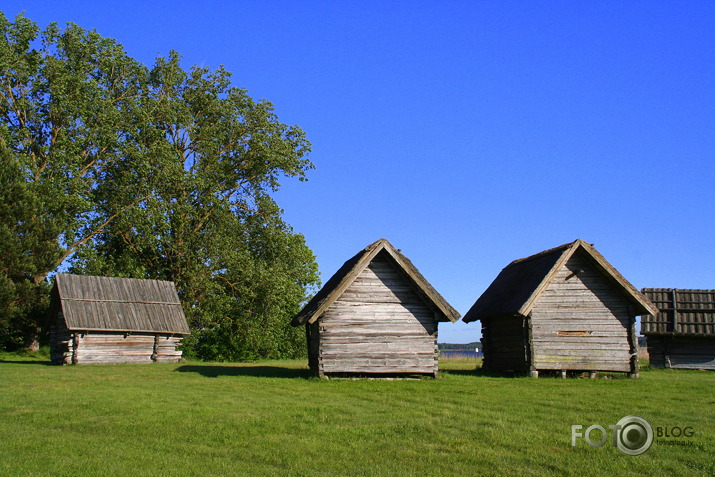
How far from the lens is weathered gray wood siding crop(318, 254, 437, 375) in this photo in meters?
24.3

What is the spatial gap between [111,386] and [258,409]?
817cm

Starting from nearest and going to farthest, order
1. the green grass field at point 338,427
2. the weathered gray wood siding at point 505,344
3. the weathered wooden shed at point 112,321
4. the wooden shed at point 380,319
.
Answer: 1. the green grass field at point 338,427
2. the wooden shed at point 380,319
3. the weathered gray wood siding at point 505,344
4. the weathered wooden shed at point 112,321

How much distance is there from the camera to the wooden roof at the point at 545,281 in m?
25.5

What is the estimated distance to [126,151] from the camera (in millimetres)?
42156

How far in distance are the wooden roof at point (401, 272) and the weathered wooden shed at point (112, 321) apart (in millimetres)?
13548

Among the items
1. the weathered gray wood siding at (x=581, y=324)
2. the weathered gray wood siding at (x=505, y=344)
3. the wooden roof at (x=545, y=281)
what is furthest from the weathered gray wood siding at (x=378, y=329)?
the weathered gray wood siding at (x=581, y=324)

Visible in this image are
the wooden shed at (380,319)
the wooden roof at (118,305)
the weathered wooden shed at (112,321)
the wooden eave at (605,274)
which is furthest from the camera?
the wooden roof at (118,305)

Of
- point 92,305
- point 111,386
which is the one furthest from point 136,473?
point 92,305

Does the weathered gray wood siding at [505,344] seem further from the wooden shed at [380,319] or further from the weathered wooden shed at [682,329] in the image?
the weathered wooden shed at [682,329]

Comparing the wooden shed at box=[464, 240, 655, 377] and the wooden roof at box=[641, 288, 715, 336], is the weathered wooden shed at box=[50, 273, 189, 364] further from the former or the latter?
the wooden roof at box=[641, 288, 715, 336]

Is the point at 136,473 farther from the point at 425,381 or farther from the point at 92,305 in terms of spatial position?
the point at 92,305

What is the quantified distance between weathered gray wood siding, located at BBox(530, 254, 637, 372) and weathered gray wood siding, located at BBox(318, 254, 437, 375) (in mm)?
4566

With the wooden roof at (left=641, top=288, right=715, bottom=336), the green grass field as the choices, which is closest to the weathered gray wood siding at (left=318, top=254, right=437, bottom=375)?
the green grass field

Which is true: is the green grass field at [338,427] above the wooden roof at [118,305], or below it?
below
